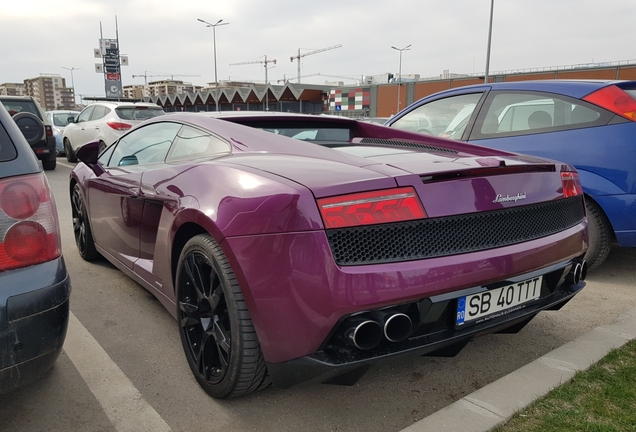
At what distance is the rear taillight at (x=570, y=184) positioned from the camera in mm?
2324

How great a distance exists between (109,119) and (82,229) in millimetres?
7002

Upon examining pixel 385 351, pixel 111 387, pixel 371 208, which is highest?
pixel 371 208

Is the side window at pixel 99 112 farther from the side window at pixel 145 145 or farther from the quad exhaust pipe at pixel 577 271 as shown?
the quad exhaust pipe at pixel 577 271

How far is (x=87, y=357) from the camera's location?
Result: 100 inches

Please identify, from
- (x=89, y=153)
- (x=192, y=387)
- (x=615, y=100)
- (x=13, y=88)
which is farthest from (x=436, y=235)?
(x=13, y=88)

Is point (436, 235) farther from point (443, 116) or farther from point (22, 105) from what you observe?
point (22, 105)

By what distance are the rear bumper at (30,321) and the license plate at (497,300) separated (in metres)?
1.40

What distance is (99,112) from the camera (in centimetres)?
1093

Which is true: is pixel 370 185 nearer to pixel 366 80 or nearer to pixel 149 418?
pixel 149 418

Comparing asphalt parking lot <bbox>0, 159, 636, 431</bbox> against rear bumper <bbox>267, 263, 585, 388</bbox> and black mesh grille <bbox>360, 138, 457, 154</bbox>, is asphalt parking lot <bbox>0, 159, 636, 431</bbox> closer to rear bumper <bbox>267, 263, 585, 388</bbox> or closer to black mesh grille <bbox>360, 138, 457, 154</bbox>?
rear bumper <bbox>267, 263, 585, 388</bbox>

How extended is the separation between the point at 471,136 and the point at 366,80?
227 feet

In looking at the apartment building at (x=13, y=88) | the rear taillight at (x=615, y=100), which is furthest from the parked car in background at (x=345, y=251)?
the apartment building at (x=13, y=88)

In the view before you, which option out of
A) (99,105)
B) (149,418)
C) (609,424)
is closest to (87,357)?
(149,418)

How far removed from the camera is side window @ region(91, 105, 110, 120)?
1067cm
